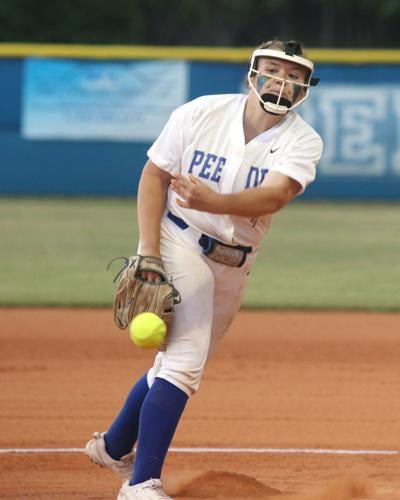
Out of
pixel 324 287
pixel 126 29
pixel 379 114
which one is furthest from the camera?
pixel 126 29

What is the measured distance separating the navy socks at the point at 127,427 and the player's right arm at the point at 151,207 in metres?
0.60

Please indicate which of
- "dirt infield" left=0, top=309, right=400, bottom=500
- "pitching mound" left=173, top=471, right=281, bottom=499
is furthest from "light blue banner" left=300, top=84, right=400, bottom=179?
"pitching mound" left=173, top=471, right=281, bottom=499

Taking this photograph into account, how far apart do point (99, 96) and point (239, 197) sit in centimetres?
1526

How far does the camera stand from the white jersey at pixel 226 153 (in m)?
4.58

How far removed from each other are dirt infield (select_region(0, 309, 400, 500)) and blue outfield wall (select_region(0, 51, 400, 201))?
31.5ft

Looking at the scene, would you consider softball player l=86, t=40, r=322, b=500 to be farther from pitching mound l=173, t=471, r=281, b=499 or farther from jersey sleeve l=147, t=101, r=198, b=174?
pitching mound l=173, t=471, r=281, b=499

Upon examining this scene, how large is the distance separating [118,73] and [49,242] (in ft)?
19.5

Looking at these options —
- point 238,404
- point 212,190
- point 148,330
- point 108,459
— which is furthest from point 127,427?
point 238,404

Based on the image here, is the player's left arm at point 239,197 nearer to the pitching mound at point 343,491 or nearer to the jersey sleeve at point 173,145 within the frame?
the jersey sleeve at point 173,145

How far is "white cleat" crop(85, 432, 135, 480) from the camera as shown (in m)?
4.96

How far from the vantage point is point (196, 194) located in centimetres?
433

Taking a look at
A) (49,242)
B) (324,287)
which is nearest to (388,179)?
(49,242)

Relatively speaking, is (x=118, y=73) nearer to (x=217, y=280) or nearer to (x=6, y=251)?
(x=6, y=251)

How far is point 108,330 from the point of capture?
9.11 metres
